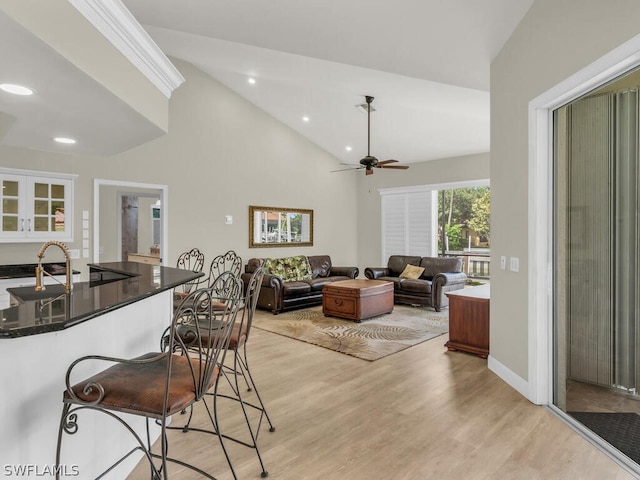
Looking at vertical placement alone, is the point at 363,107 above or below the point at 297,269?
above

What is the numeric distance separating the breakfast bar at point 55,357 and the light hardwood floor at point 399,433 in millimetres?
396

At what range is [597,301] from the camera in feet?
8.16

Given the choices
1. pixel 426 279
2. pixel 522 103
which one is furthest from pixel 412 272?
pixel 522 103

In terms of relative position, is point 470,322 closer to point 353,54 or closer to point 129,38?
point 353,54

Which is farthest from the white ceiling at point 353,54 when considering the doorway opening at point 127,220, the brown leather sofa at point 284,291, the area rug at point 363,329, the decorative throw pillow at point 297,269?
the area rug at point 363,329

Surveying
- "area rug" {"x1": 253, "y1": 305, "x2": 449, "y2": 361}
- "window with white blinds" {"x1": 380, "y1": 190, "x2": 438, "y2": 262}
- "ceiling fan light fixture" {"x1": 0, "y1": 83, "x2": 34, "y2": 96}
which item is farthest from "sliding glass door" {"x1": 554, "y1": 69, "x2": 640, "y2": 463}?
"window with white blinds" {"x1": 380, "y1": 190, "x2": 438, "y2": 262}

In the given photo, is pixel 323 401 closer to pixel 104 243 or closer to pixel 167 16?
pixel 167 16

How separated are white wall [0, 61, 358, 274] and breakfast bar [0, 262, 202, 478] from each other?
3764 millimetres

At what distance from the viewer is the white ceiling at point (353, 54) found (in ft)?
10.0

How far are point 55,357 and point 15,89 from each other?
141cm

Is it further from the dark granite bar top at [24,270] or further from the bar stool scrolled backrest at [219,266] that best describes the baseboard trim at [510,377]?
the dark granite bar top at [24,270]

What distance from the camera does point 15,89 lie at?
2.00 meters

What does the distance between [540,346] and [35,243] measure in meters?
5.56

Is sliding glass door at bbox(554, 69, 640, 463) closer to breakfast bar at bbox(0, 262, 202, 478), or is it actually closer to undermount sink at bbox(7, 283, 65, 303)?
breakfast bar at bbox(0, 262, 202, 478)
